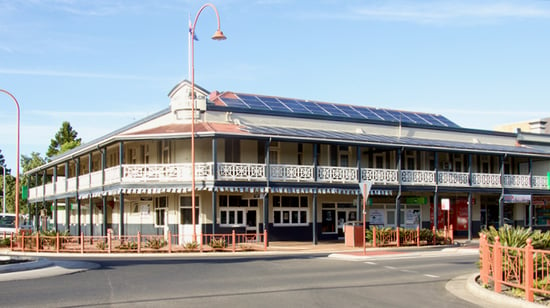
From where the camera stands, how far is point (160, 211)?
35.5 metres

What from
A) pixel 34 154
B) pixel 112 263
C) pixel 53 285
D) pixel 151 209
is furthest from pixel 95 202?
pixel 34 154

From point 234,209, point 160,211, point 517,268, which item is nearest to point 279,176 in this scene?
point 234,209

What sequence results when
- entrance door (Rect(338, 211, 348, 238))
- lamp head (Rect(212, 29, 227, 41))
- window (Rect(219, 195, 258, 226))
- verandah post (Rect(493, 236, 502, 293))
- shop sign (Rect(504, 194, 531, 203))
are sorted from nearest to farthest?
1. verandah post (Rect(493, 236, 502, 293))
2. lamp head (Rect(212, 29, 227, 41))
3. window (Rect(219, 195, 258, 226))
4. entrance door (Rect(338, 211, 348, 238))
5. shop sign (Rect(504, 194, 531, 203))

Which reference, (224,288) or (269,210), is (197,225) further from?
(224,288)

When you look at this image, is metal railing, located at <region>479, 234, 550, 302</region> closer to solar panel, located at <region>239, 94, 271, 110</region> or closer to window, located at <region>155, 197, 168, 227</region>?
window, located at <region>155, 197, 168, 227</region>

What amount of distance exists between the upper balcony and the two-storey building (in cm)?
6

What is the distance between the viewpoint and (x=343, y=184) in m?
34.3

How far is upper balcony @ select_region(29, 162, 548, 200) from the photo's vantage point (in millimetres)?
31328

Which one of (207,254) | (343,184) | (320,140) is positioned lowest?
(207,254)

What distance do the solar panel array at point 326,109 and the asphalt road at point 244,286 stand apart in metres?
17.4

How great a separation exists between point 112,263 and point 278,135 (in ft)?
41.7

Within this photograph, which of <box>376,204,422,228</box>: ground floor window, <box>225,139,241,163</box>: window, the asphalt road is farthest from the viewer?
<box>376,204,422,228</box>: ground floor window

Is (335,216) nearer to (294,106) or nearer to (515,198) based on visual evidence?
(294,106)

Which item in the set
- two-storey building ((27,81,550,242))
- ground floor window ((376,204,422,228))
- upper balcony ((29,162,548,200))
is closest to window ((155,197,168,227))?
two-storey building ((27,81,550,242))
